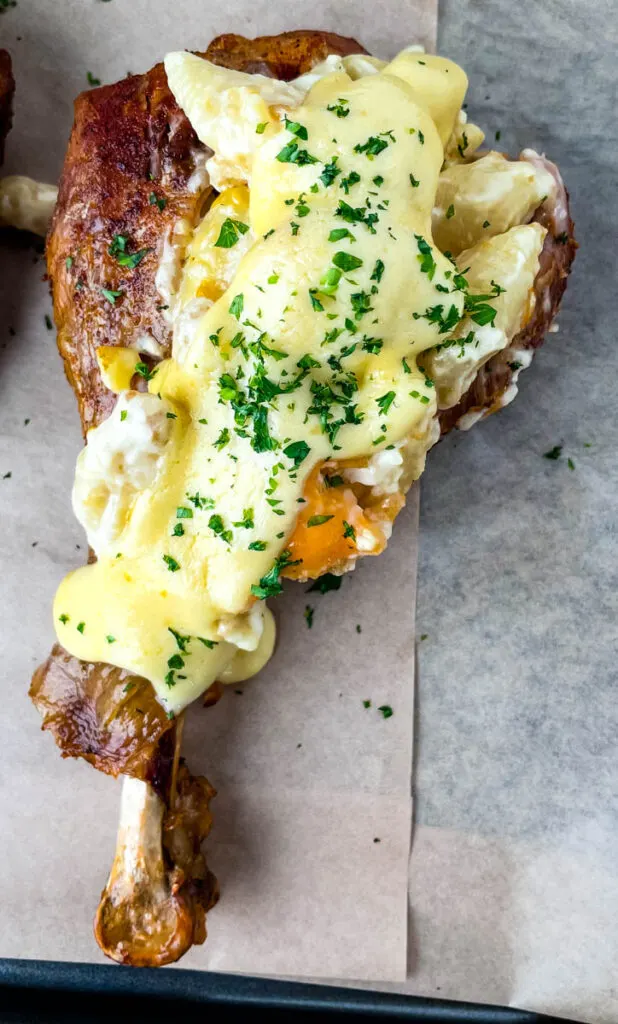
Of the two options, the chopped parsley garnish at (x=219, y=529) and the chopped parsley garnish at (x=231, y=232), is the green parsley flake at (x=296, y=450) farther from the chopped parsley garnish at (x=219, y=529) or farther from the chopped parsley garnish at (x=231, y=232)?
the chopped parsley garnish at (x=231, y=232)

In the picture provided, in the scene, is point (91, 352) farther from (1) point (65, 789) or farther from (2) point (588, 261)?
(2) point (588, 261)

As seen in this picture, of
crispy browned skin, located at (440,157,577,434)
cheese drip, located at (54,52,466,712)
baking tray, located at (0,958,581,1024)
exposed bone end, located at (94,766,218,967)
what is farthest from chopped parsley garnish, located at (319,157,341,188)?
baking tray, located at (0,958,581,1024)

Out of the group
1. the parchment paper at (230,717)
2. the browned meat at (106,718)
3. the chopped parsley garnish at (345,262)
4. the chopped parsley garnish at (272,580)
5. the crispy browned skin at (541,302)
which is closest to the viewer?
the chopped parsley garnish at (345,262)

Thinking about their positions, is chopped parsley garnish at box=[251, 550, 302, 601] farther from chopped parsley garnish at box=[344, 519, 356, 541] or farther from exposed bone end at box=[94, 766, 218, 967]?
exposed bone end at box=[94, 766, 218, 967]

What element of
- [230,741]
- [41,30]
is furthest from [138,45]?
[230,741]

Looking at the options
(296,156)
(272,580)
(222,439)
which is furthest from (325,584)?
(296,156)

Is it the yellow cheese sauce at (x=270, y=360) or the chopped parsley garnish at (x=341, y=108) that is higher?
the chopped parsley garnish at (x=341, y=108)

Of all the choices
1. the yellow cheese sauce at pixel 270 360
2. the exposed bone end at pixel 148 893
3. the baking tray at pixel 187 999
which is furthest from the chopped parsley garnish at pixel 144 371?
the baking tray at pixel 187 999

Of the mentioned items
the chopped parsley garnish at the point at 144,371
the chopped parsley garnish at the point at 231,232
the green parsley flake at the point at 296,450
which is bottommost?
the green parsley flake at the point at 296,450
